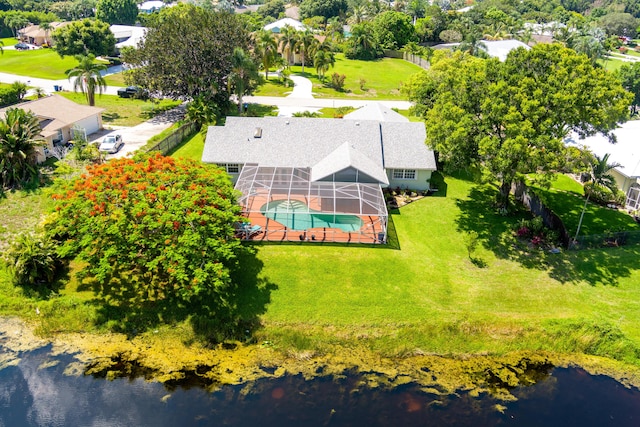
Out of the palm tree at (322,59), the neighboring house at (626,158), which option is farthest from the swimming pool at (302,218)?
the palm tree at (322,59)

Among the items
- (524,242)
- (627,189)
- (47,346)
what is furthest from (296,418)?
(627,189)

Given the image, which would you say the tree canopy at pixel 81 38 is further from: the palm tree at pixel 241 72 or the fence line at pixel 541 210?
the fence line at pixel 541 210

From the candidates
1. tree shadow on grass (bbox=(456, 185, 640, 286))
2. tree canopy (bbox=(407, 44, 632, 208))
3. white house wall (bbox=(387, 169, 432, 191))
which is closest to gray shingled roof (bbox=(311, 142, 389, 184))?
white house wall (bbox=(387, 169, 432, 191))

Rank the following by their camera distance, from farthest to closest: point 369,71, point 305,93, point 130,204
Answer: point 369,71, point 305,93, point 130,204

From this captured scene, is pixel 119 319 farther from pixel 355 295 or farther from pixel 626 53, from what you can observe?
pixel 626 53

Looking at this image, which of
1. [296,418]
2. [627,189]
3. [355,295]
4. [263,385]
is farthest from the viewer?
[627,189]

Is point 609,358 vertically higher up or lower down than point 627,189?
lower down

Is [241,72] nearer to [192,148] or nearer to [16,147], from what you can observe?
[192,148]

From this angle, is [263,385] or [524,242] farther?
[524,242]
